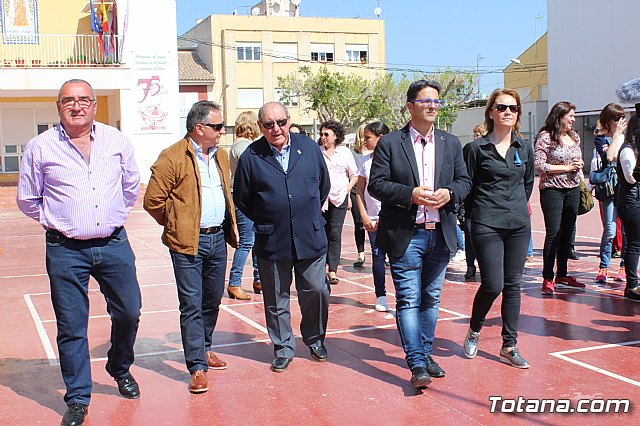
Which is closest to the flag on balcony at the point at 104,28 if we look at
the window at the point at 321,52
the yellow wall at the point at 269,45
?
the yellow wall at the point at 269,45

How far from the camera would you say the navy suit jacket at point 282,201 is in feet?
19.7

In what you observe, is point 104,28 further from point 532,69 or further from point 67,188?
point 532,69

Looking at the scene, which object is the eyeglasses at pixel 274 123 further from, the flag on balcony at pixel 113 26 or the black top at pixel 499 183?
the flag on balcony at pixel 113 26

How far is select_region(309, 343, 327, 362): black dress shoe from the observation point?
20.6 ft

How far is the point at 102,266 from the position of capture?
5094 millimetres

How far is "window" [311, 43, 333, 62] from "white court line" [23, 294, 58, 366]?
51.7 meters

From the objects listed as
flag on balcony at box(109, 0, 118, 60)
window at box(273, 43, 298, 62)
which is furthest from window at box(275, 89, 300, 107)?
flag on balcony at box(109, 0, 118, 60)

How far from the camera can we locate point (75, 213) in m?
4.95

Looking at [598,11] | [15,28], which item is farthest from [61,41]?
[598,11]

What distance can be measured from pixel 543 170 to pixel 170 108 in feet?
89.7

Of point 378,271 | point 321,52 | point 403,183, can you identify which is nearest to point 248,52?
point 321,52

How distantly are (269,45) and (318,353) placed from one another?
54.0 m

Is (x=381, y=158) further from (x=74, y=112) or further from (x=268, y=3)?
(x=268, y=3)

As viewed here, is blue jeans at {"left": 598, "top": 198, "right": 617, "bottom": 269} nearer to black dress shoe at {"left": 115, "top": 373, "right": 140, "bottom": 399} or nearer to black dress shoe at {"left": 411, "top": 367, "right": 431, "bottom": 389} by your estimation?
black dress shoe at {"left": 411, "top": 367, "right": 431, "bottom": 389}
